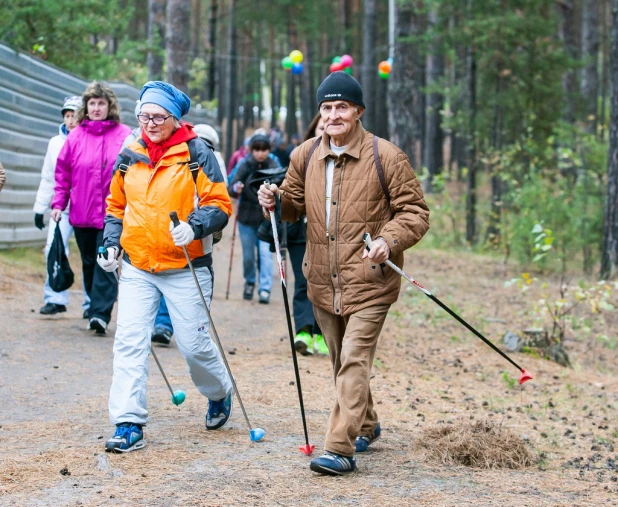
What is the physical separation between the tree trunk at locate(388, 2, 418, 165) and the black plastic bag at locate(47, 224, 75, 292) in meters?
13.5

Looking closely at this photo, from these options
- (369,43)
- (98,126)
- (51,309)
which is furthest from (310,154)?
(369,43)

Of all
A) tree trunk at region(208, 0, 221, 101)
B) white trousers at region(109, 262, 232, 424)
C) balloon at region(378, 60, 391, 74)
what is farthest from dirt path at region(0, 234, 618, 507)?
tree trunk at region(208, 0, 221, 101)

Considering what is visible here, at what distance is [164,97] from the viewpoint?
223 inches

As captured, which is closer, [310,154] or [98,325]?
[310,154]

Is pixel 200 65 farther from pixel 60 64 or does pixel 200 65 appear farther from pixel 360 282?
pixel 360 282

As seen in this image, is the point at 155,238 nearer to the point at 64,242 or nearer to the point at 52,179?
the point at 64,242

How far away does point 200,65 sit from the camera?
28.3 m

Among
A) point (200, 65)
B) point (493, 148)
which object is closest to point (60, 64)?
point (493, 148)

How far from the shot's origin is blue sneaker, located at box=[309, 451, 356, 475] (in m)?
5.20

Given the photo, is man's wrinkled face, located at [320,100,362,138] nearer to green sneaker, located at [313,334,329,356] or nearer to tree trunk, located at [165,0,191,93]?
green sneaker, located at [313,334,329,356]

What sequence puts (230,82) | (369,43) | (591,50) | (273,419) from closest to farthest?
(273,419)
(591,50)
(369,43)
(230,82)

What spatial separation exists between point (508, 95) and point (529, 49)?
40.4 inches

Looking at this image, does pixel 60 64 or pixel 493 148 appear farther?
pixel 493 148

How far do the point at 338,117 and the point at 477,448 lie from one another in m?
2.13
